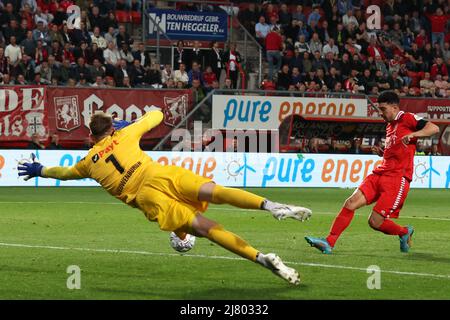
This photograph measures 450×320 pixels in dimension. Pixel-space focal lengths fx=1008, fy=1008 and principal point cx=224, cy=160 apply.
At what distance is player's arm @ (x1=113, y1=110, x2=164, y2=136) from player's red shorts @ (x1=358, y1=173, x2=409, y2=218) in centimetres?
340

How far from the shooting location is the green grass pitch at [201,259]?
955 cm

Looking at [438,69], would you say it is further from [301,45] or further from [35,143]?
[35,143]

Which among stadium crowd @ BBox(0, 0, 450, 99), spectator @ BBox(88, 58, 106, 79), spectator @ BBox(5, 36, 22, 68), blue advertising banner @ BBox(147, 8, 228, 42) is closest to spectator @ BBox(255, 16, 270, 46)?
stadium crowd @ BBox(0, 0, 450, 99)

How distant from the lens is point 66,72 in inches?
1132

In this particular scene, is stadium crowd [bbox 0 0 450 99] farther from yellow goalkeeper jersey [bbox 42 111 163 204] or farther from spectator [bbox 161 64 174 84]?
yellow goalkeeper jersey [bbox 42 111 163 204]

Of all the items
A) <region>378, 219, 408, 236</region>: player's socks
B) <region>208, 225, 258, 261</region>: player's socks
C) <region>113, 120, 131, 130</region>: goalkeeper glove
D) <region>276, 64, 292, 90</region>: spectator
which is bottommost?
<region>378, 219, 408, 236</region>: player's socks

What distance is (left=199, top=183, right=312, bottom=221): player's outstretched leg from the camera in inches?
362

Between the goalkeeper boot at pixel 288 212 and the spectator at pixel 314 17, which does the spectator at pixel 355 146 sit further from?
the goalkeeper boot at pixel 288 212

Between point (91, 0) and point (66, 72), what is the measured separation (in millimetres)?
4400

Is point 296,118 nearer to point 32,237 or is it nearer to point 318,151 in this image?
point 318,151

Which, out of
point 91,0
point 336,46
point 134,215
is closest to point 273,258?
point 134,215

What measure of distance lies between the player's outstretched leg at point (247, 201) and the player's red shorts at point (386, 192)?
12.0ft

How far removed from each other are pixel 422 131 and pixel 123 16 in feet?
72.3

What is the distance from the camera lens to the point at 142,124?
35.0 ft
